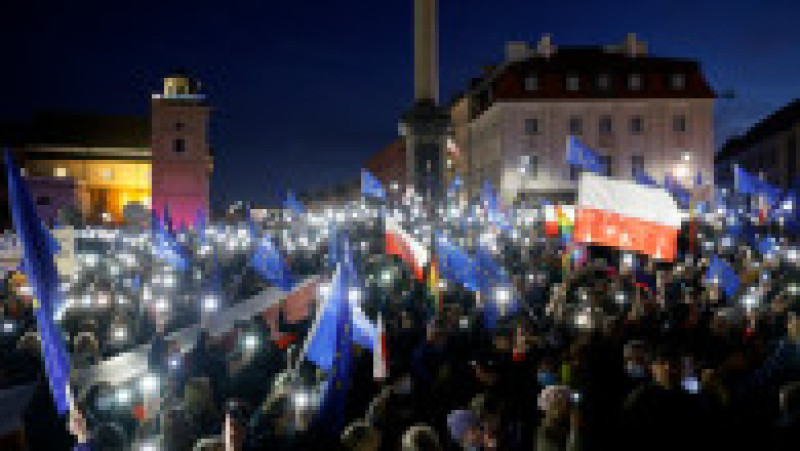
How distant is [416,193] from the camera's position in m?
25.6

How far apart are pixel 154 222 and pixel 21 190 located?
523 inches

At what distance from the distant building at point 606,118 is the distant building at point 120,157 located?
25.7 m

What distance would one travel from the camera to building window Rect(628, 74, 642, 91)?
169 ft

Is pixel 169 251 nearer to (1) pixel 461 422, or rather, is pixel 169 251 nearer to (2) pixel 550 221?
(1) pixel 461 422

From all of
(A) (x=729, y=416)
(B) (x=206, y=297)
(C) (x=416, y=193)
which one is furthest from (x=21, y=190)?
(C) (x=416, y=193)

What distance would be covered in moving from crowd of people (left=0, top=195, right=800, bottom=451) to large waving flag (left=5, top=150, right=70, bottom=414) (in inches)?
8.2

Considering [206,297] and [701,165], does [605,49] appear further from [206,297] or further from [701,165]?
[206,297]

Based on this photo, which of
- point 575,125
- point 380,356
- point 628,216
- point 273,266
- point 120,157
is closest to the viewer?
point 380,356

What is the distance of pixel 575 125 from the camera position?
51844mm

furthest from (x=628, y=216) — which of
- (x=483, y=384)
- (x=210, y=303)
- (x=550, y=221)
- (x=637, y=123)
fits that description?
(x=637, y=123)

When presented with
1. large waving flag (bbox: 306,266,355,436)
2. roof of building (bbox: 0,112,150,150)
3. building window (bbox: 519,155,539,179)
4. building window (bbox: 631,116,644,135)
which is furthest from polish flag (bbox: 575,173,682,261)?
roof of building (bbox: 0,112,150,150)

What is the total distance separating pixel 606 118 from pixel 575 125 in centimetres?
207

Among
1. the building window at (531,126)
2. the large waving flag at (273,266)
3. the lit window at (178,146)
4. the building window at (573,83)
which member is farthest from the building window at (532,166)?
the large waving flag at (273,266)

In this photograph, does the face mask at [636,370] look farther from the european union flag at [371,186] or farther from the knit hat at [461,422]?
the european union flag at [371,186]
